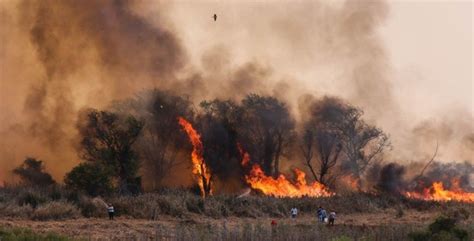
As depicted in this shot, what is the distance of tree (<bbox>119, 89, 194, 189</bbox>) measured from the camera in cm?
8006

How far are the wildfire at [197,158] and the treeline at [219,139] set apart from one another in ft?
2.42

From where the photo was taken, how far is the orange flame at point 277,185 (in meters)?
79.4

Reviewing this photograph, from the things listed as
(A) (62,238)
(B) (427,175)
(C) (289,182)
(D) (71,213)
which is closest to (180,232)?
(A) (62,238)

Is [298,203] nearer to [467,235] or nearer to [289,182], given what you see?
[289,182]

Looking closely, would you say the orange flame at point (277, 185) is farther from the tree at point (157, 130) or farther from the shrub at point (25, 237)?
the shrub at point (25, 237)

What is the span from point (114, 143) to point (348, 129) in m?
31.9

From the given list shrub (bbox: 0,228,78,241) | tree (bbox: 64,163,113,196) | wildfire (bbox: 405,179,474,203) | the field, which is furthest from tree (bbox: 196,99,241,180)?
shrub (bbox: 0,228,78,241)

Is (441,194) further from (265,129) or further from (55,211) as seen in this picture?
(55,211)

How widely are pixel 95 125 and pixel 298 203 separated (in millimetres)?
24653

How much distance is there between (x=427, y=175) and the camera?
9006 cm

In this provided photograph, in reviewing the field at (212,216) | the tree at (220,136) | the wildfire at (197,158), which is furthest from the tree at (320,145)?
the wildfire at (197,158)

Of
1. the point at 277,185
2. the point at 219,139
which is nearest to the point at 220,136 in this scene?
the point at 219,139

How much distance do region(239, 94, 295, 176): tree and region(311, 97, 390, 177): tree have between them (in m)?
5.01

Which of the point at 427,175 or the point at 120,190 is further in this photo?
the point at 427,175
